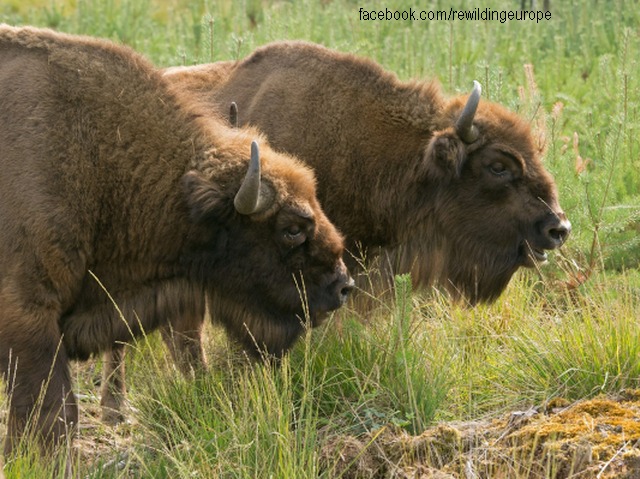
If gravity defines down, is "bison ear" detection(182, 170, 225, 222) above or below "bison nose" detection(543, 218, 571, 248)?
above

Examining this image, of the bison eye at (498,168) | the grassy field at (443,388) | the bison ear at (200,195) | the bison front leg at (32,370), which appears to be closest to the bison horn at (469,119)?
the bison eye at (498,168)

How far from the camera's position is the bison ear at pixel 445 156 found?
6014 mm

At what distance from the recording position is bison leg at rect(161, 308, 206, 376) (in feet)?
17.7

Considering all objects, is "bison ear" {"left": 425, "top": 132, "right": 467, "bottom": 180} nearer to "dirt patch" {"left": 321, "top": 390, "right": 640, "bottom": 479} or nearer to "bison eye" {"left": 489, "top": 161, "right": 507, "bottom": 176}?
"bison eye" {"left": 489, "top": 161, "right": 507, "bottom": 176}

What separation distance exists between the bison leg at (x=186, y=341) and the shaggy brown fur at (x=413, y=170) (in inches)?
50.9

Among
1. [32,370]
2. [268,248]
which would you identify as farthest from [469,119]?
[32,370]

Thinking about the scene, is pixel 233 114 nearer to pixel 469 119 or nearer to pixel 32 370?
pixel 469 119

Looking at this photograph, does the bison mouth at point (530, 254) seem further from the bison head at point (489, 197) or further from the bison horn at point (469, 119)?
the bison horn at point (469, 119)

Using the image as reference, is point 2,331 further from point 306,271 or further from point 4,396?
point 306,271

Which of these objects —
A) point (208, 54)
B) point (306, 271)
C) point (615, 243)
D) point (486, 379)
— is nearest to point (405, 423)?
point (486, 379)

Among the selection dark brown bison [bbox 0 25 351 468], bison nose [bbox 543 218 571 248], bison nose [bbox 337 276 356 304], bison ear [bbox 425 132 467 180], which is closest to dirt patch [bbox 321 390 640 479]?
bison nose [bbox 337 276 356 304]

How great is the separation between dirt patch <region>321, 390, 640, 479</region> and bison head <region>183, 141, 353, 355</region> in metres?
1.01

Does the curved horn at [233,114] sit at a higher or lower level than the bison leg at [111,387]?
higher

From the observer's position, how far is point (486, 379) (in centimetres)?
480
